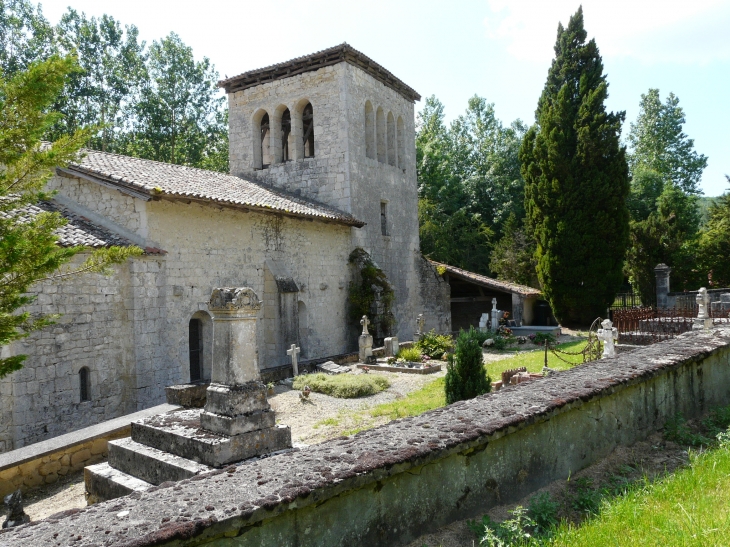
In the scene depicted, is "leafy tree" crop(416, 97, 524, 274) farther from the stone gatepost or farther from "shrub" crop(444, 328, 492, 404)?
the stone gatepost

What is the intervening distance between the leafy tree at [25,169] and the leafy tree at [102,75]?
25.0 m

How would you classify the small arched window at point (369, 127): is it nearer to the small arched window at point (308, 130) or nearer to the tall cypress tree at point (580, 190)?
the small arched window at point (308, 130)

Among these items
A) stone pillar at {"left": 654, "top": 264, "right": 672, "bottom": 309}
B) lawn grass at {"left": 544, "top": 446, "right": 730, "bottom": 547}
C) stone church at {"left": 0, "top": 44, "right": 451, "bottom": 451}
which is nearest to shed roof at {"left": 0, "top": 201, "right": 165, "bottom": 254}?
stone church at {"left": 0, "top": 44, "right": 451, "bottom": 451}

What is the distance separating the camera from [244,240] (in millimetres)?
14812

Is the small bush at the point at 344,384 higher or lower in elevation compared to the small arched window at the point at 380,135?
lower

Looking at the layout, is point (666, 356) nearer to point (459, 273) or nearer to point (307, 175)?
point (307, 175)

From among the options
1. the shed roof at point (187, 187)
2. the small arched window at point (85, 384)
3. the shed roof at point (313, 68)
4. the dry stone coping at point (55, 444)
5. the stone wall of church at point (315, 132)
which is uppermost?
the shed roof at point (313, 68)

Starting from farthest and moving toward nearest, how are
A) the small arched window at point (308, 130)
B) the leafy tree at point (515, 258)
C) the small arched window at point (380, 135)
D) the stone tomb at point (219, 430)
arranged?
1. the leafy tree at point (515, 258)
2. the small arched window at point (380, 135)
3. the small arched window at point (308, 130)
4. the stone tomb at point (219, 430)

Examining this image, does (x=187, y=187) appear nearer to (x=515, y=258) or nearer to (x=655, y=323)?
(x=655, y=323)

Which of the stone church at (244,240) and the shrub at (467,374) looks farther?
the stone church at (244,240)

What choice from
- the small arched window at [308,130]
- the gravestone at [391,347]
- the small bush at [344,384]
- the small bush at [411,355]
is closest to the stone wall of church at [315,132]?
the small arched window at [308,130]

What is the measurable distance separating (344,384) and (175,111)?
2605cm

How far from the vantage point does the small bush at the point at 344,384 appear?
1155cm

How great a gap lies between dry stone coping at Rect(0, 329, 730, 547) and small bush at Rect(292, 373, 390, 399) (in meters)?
7.02
